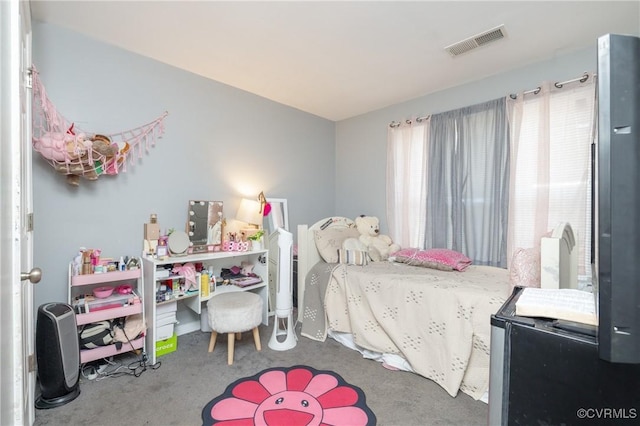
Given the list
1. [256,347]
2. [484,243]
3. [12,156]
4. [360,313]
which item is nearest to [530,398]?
[12,156]

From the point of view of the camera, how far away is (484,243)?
282cm

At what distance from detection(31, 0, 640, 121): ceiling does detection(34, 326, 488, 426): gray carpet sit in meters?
2.36

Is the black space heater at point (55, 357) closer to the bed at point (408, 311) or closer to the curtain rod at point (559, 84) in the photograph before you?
the bed at point (408, 311)

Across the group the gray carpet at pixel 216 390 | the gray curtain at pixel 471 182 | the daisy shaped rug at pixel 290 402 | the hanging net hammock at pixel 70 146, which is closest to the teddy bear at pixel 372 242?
the gray curtain at pixel 471 182

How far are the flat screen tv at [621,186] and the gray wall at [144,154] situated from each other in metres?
2.76

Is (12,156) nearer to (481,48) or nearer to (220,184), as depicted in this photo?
(220,184)

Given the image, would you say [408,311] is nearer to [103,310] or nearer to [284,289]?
[284,289]

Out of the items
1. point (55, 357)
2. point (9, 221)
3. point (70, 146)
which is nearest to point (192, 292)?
point (55, 357)

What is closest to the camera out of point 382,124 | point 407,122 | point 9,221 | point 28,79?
point 9,221

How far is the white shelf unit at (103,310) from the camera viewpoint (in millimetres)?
1951

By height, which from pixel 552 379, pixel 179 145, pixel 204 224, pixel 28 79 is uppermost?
pixel 28 79

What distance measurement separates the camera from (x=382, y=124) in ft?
12.1

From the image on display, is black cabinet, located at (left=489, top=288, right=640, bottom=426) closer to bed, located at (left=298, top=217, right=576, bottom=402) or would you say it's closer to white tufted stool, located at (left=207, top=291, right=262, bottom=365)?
bed, located at (left=298, top=217, right=576, bottom=402)

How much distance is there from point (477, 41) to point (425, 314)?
2.03 m
